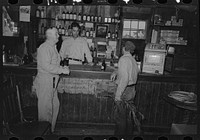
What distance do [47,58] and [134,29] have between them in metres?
3.45

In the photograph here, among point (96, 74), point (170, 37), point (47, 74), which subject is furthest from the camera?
point (170, 37)

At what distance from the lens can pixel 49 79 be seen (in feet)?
12.0

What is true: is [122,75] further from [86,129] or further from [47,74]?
[86,129]

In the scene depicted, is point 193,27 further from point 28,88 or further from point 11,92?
point 11,92

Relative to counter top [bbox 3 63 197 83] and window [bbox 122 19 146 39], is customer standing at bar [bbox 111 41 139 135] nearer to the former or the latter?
counter top [bbox 3 63 197 83]

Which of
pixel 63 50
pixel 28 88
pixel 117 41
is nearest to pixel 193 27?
pixel 117 41

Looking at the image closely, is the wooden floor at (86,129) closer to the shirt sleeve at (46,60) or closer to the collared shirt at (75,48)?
the shirt sleeve at (46,60)

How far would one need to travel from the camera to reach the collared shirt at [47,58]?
345cm

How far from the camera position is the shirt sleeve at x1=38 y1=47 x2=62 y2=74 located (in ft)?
11.3

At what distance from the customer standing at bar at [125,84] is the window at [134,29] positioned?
8.62 feet

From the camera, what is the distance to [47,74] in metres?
3.62

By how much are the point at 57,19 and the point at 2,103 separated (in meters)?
4.00

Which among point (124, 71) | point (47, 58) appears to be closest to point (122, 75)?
point (124, 71)

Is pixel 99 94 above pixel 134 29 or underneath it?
underneath
